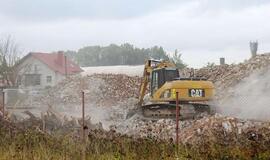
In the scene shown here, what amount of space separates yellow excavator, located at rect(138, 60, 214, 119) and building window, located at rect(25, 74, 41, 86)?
117 ft

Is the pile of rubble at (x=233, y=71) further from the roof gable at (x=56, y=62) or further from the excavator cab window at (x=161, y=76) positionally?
the roof gable at (x=56, y=62)

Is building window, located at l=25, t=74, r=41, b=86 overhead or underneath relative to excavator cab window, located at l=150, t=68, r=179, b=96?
underneath

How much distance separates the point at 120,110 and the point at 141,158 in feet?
71.1

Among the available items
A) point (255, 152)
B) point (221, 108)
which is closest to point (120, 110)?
point (221, 108)

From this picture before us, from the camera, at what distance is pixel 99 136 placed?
10.6 meters

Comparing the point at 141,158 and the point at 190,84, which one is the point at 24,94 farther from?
the point at 141,158

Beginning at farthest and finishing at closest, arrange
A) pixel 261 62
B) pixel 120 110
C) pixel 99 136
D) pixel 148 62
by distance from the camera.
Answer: pixel 261 62, pixel 120 110, pixel 148 62, pixel 99 136

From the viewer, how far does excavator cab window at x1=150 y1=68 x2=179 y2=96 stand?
23312 mm

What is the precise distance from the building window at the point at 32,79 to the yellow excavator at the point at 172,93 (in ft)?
117

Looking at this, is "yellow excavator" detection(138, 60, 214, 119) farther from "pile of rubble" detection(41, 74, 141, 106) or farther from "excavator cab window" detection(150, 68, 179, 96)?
"pile of rubble" detection(41, 74, 141, 106)

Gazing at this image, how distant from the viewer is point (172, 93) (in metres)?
22.0

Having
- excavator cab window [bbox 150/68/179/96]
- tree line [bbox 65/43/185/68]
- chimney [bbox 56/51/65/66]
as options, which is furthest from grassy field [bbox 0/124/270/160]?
tree line [bbox 65/43/185/68]

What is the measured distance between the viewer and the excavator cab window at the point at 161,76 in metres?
23.3

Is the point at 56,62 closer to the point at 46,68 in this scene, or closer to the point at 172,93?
the point at 46,68
